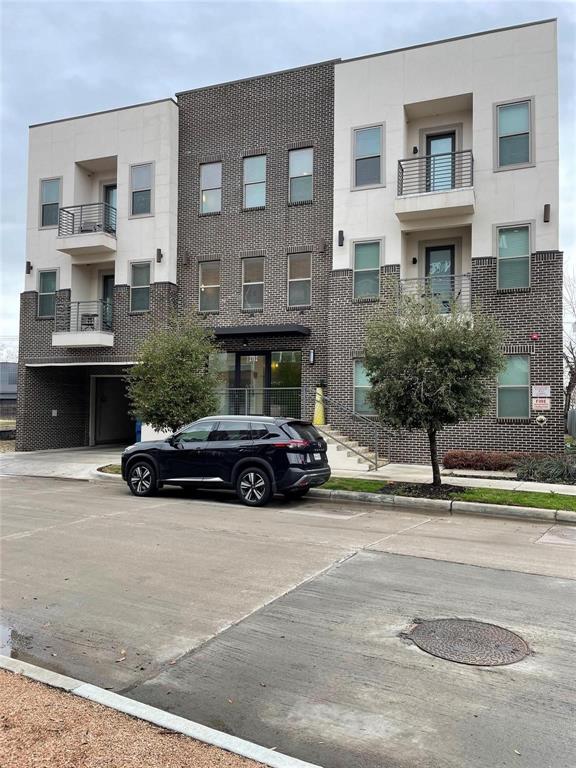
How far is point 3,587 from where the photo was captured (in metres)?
6.00

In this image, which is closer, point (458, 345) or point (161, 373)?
point (458, 345)

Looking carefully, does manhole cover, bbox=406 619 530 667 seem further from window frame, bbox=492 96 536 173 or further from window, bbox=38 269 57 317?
window, bbox=38 269 57 317

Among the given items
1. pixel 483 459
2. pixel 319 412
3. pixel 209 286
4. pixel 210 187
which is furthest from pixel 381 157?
pixel 483 459

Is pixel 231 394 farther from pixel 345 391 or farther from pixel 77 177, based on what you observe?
pixel 77 177

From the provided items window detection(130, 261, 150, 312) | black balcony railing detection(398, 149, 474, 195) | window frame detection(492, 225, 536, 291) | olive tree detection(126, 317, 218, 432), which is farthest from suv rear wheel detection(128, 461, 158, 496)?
black balcony railing detection(398, 149, 474, 195)

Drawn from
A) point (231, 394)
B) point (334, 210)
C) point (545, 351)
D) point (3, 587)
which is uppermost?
point (334, 210)

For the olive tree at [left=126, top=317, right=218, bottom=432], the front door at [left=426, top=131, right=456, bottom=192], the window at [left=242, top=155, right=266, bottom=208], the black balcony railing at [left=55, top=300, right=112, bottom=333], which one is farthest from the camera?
the black balcony railing at [left=55, top=300, right=112, bottom=333]

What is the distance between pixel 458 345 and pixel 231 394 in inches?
389

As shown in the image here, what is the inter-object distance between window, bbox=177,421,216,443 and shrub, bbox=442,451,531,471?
7214 millimetres

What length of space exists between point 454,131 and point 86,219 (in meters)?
13.5

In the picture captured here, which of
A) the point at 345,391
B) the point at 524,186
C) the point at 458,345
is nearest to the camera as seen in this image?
the point at 458,345

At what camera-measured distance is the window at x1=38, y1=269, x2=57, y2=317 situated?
22.6 m

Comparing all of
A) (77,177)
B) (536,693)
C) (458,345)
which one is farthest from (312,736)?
→ (77,177)

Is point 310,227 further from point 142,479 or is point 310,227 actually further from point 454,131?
point 142,479
